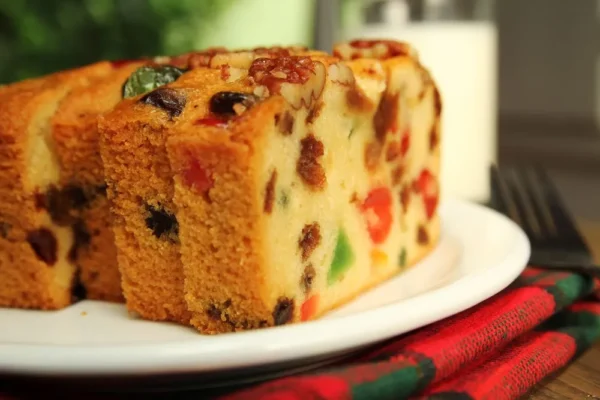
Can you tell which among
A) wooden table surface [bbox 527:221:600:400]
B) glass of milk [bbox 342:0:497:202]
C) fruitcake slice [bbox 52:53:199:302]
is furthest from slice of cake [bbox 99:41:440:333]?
glass of milk [bbox 342:0:497:202]

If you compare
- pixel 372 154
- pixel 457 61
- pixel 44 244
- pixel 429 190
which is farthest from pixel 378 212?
pixel 457 61

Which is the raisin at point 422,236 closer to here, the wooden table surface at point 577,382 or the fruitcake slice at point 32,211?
the wooden table surface at point 577,382

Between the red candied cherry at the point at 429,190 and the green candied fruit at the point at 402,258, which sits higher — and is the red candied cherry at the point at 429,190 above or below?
above

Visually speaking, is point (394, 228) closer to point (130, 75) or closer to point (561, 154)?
point (130, 75)

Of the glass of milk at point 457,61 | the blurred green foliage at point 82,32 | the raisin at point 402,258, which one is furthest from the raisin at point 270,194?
the blurred green foliage at point 82,32

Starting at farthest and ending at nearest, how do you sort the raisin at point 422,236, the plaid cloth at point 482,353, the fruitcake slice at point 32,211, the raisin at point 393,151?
1. the raisin at point 422,236
2. the raisin at point 393,151
3. the fruitcake slice at point 32,211
4. the plaid cloth at point 482,353

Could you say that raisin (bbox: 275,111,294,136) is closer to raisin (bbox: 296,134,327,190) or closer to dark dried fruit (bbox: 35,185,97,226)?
raisin (bbox: 296,134,327,190)
